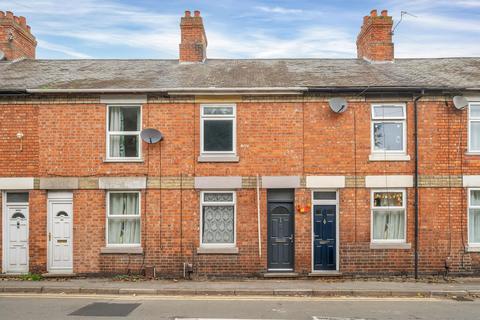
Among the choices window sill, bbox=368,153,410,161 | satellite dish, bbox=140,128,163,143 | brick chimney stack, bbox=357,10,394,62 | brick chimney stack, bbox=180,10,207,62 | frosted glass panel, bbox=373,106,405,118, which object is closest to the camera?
satellite dish, bbox=140,128,163,143

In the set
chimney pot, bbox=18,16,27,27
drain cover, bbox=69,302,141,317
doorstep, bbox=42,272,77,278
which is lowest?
drain cover, bbox=69,302,141,317

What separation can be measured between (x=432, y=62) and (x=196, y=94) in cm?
948

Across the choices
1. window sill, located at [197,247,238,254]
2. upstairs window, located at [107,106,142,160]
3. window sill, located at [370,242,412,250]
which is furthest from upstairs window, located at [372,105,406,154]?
upstairs window, located at [107,106,142,160]

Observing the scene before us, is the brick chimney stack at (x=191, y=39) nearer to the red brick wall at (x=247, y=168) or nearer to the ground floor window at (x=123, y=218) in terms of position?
the red brick wall at (x=247, y=168)

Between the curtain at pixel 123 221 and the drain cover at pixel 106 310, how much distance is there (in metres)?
3.42

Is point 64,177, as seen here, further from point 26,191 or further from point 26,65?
point 26,65

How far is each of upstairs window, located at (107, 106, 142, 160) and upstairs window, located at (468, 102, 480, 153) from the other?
33.5 ft

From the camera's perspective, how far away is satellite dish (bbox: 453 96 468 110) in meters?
14.1

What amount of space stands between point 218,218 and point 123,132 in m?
3.98

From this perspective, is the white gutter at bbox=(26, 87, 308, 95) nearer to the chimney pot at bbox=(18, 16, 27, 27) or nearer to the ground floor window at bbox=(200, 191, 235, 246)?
the ground floor window at bbox=(200, 191, 235, 246)

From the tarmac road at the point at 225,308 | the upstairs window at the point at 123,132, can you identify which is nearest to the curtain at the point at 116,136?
the upstairs window at the point at 123,132

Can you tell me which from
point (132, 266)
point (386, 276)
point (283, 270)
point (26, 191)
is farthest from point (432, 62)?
point (26, 191)

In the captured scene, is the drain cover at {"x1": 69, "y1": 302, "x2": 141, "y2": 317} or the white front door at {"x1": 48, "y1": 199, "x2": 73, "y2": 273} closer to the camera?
the drain cover at {"x1": 69, "y1": 302, "x2": 141, "y2": 317}

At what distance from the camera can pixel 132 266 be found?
14.2 m
